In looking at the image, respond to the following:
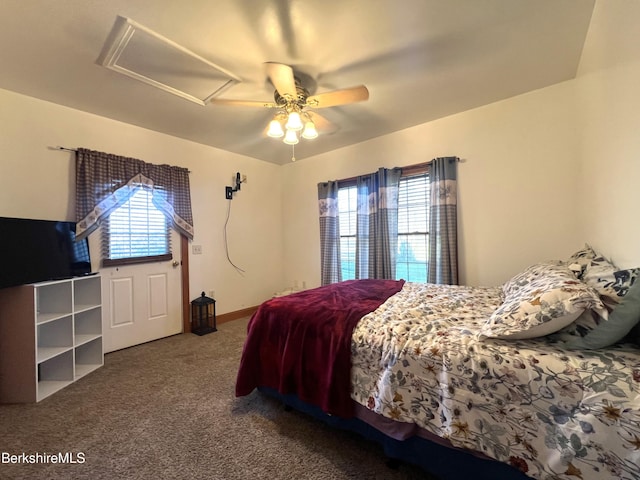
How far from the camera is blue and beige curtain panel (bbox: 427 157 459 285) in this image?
2.88 metres

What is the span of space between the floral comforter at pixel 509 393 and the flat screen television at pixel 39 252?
252 cm

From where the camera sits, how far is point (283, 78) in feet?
6.16

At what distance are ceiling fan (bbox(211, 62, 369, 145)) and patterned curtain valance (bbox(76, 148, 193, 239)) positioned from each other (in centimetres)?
156

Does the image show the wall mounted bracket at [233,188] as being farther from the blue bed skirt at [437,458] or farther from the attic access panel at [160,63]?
the blue bed skirt at [437,458]

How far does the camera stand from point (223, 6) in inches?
60.0

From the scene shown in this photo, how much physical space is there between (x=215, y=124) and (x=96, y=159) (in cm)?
126

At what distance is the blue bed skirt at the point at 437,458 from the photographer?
3.62 ft

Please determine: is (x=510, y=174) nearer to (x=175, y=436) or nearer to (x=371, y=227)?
(x=371, y=227)

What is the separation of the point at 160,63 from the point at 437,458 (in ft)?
10.0

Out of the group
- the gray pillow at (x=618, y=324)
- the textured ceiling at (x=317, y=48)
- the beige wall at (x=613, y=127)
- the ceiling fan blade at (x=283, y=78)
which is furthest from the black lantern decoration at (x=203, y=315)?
the beige wall at (x=613, y=127)

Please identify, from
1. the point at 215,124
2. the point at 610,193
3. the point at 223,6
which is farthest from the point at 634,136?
the point at 215,124

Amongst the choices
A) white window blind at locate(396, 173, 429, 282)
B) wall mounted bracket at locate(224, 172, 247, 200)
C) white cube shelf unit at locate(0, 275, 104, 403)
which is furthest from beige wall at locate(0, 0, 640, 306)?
white cube shelf unit at locate(0, 275, 104, 403)

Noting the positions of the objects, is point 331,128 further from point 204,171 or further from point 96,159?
point 96,159

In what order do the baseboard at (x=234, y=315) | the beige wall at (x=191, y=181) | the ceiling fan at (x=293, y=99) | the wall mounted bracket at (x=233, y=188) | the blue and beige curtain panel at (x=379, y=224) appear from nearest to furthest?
the ceiling fan at (x=293, y=99), the beige wall at (x=191, y=181), the blue and beige curtain panel at (x=379, y=224), the baseboard at (x=234, y=315), the wall mounted bracket at (x=233, y=188)
